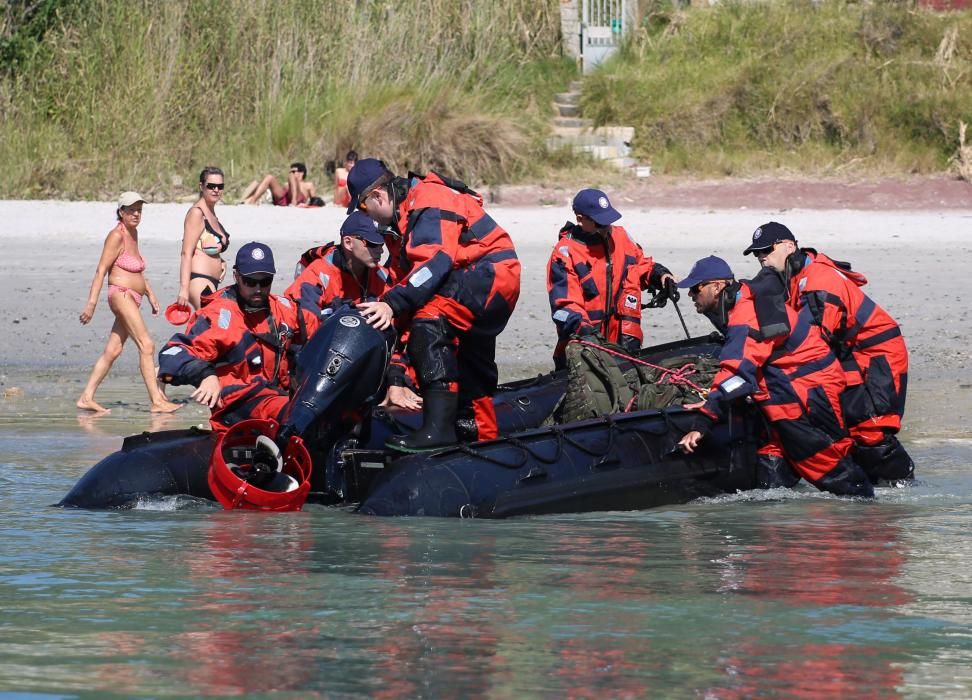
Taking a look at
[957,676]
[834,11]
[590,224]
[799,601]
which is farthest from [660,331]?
[834,11]

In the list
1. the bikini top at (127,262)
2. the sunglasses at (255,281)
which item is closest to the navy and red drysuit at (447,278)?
the sunglasses at (255,281)

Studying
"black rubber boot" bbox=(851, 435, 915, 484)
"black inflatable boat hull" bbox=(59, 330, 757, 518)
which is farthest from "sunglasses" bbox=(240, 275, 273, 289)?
"black rubber boot" bbox=(851, 435, 915, 484)

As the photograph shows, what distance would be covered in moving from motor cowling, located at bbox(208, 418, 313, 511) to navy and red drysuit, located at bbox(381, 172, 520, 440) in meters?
0.68

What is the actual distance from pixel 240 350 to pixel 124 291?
11.9 feet

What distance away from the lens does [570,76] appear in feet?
74.4

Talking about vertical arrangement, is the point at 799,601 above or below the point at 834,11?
below

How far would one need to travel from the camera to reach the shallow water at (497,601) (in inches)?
215

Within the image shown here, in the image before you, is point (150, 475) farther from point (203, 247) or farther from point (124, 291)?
point (203, 247)

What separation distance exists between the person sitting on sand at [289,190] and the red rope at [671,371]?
9618 millimetres

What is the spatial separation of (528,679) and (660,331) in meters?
8.35

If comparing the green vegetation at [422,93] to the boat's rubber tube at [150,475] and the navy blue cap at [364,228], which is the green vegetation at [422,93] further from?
the navy blue cap at [364,228]

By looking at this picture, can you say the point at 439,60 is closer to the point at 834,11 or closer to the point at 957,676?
the point at 834,11

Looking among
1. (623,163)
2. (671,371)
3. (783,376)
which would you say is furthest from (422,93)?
(783,376)

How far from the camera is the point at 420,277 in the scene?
25.2 feet
